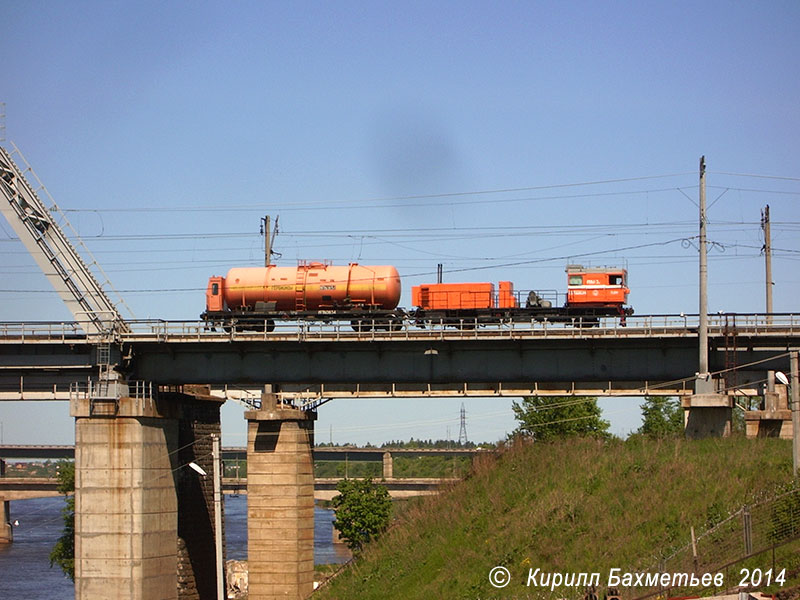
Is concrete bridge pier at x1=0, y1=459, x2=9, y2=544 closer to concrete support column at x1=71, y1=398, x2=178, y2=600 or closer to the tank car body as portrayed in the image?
the tank car body

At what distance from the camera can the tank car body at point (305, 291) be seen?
56156mm

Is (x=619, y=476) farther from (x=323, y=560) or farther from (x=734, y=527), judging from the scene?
(x=323, y=560)

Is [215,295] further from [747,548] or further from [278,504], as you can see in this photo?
[747,548]

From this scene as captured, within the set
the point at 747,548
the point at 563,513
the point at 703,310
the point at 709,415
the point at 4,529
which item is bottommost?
the point at 4,529

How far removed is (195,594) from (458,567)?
25.6 metres

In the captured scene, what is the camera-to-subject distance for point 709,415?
147ft

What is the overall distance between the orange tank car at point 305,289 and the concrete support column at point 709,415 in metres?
Answer: 17.2

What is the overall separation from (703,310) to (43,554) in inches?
3196

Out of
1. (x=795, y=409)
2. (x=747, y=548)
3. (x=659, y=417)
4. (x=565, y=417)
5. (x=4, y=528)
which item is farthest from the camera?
(x=4, y=528)

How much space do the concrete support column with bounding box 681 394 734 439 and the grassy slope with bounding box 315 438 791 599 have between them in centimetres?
419

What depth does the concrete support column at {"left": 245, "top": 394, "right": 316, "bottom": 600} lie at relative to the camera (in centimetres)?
5162

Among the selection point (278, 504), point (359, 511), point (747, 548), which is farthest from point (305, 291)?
point (747, 548)

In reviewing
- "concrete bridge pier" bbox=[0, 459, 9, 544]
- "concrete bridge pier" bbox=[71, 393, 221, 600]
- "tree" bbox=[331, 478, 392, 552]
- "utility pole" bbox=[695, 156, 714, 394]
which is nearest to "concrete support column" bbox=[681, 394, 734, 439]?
"utility pole" bbox=[695, 156, 714, 394]

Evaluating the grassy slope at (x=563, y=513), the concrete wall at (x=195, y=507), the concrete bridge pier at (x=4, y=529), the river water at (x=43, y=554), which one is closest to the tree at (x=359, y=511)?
the concrete wall at (x=195, y=507)
